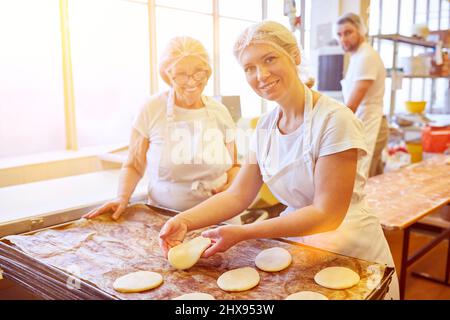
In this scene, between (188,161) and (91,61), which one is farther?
(91,61)

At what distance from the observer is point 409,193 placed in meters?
2.37

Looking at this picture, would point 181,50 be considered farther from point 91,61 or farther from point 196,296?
point 91,61

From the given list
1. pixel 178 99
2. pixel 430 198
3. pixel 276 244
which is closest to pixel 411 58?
pixel 430 198

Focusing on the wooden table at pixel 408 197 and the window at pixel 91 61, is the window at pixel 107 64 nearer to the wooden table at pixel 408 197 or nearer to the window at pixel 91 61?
the window at pixel 91 61

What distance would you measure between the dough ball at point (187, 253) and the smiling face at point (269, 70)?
0.46 meters

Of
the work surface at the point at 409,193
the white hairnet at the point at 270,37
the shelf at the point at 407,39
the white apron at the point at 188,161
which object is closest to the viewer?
the white hairnet at the point at 270,37

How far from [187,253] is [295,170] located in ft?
1.33

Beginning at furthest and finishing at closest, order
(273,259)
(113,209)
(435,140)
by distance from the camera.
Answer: (435,140) → (113,209) → (273,259)

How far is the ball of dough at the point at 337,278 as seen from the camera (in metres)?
1.00

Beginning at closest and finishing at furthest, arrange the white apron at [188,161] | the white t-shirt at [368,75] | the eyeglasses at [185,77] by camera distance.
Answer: the eyeglasses at [185,77] < the white apron at [188,161] < the white t-shirt at [368,75]

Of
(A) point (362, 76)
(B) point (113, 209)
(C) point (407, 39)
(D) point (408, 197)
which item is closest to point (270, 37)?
(B) point (113, 209)

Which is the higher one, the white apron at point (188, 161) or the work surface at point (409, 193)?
the white apron at point (188, 161)

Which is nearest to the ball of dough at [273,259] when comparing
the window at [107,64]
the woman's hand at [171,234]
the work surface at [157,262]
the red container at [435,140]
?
the work surface at [157,262]

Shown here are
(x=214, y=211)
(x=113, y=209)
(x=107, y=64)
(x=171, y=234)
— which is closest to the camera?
(x=171, y=234)
